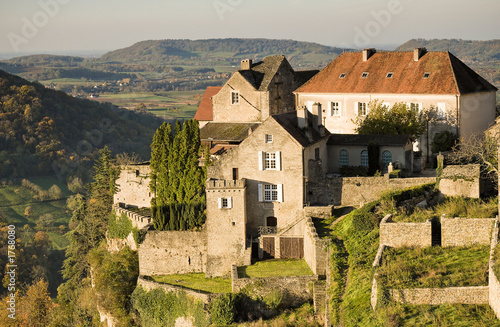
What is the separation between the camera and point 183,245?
3916cm

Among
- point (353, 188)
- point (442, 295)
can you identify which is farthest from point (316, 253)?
point (442, 295)

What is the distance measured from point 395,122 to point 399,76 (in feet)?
17.7

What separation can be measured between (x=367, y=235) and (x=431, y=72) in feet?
72.4

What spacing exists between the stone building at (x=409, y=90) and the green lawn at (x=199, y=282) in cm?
1869

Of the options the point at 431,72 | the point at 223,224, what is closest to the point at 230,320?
the point at 223,224

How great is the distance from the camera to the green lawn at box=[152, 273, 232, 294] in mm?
36028

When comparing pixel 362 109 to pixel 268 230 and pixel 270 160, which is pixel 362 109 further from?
pixel 268 230

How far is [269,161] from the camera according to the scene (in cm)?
3803

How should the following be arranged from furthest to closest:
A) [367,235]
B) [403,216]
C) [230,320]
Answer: [230,320], [367,235], [403,216]

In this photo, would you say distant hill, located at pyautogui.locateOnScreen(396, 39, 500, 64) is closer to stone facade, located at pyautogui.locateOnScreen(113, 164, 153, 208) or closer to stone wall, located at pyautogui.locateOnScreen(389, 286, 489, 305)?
stone facade, located at pyautogui.locateOnScreen(113, 164, 153, 208)

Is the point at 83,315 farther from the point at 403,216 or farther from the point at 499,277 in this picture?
the point at 499,277

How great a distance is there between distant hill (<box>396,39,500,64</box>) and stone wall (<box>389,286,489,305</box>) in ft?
346

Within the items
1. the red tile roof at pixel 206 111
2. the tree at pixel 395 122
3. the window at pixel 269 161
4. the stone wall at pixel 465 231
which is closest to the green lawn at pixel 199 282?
the window at pixel 269 161

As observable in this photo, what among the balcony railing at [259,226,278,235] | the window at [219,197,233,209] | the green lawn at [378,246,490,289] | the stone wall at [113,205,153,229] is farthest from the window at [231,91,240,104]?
the green lawn at [378,246,490,289]
